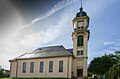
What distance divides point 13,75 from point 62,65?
13.4m

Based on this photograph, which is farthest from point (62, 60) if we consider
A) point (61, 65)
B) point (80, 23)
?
point (80, 23)

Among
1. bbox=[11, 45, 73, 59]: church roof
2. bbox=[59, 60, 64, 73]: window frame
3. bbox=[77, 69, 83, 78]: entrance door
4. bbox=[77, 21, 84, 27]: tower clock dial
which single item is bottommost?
bbox=[77, 69, 83, 78]: entrance door

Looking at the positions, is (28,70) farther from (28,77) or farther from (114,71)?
(114,71)

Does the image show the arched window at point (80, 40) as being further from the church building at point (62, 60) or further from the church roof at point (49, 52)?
the church roof at point (49, 52)

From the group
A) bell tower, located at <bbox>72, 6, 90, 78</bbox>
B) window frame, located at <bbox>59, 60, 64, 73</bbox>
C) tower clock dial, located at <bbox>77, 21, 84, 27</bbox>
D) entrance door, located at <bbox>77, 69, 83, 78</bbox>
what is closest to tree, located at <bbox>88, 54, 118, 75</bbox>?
entrance door, located at <bbox>77, 69, 83, 78</bbox>

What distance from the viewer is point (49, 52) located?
41625mm

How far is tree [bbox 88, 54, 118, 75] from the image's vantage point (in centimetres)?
5016

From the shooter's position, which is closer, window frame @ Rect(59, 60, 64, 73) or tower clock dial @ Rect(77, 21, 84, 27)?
window frame @ Rect(59, 60, 64, 73)

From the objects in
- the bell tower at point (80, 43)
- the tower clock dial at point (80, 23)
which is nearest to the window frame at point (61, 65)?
the bell tower at point (80, 43)

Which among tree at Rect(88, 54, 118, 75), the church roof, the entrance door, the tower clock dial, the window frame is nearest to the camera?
the entrance door

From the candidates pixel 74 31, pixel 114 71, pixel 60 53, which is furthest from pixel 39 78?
pixel 114 71

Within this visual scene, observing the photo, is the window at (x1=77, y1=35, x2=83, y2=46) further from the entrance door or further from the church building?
the entrance door

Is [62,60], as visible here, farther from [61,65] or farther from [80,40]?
[80,40]

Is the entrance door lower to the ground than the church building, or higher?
lower
